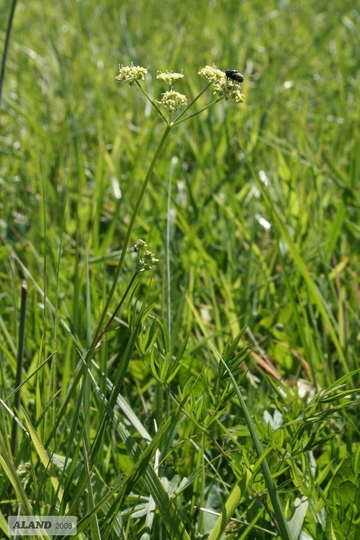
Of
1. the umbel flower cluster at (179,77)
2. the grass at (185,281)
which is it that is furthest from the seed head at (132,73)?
the grass at (185,281)

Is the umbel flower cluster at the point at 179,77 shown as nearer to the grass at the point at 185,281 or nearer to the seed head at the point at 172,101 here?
the seed head at the point at 172,101

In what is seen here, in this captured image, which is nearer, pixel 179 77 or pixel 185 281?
pixel 179 77

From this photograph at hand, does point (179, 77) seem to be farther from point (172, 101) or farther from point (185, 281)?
point (185, 281)

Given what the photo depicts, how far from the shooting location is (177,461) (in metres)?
1.45

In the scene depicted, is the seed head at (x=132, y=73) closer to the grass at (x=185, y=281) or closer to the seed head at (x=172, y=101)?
the seed head at (x=172, y=101)

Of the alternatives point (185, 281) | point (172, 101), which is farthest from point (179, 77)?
point (185, 281)

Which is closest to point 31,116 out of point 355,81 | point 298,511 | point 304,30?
point 355,81

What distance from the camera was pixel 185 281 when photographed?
195cm

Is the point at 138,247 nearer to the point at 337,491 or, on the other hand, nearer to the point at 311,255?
the point at 337,491

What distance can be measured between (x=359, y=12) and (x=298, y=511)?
3.94 meters

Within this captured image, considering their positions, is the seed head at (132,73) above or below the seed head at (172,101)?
above

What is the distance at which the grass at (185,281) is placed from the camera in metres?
1.19

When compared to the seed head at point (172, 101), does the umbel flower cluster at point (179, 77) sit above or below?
above

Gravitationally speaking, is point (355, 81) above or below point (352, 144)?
above
